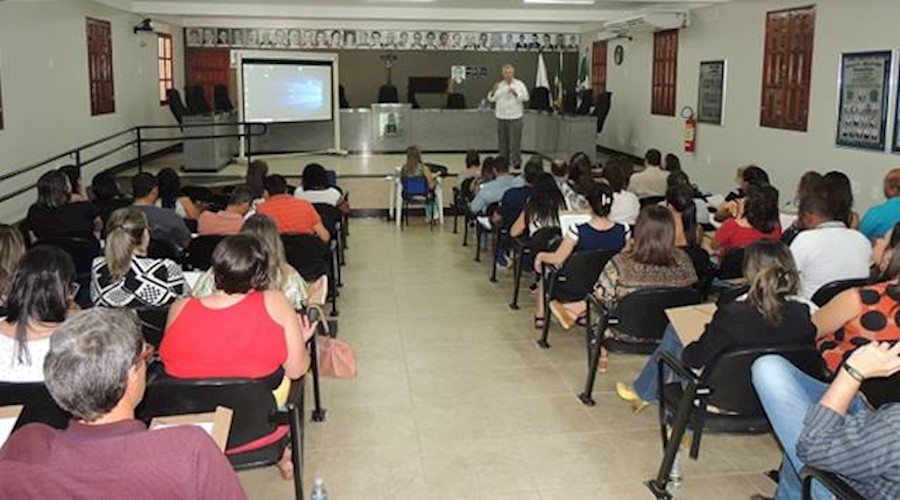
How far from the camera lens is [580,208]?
6797 mm

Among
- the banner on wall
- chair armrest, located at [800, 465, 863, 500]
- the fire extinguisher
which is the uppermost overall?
the banner on wall

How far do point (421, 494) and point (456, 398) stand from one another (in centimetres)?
108

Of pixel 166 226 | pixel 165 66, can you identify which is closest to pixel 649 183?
pixel 166 226

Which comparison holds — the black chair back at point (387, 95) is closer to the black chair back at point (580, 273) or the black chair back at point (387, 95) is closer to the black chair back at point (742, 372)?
the black chair back at point (580, 273)

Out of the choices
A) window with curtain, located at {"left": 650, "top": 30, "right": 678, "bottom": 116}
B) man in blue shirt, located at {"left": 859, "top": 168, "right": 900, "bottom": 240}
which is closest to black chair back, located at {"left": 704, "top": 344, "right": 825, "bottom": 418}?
man in blue shirt, located at {"left": 859, "top": 168, "right": 900, "bottom": 240}

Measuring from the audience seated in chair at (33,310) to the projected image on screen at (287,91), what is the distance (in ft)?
35.1

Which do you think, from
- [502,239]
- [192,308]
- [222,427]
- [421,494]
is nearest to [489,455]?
[421,494]

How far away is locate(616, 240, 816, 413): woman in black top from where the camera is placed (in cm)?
299

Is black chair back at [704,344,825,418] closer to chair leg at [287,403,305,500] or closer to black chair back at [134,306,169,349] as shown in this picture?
chair leg at [287,403,305,500]

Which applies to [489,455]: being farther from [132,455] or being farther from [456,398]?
[132,455]

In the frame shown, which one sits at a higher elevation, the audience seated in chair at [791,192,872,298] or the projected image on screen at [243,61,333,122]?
the projected image on screen at [243,61,333,122]

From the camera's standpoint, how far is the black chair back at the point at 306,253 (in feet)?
18.3

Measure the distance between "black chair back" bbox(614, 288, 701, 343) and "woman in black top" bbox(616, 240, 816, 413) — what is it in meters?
0.84

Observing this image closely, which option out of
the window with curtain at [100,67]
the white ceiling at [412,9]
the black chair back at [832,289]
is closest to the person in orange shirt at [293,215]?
the black chair back at [832,289]
